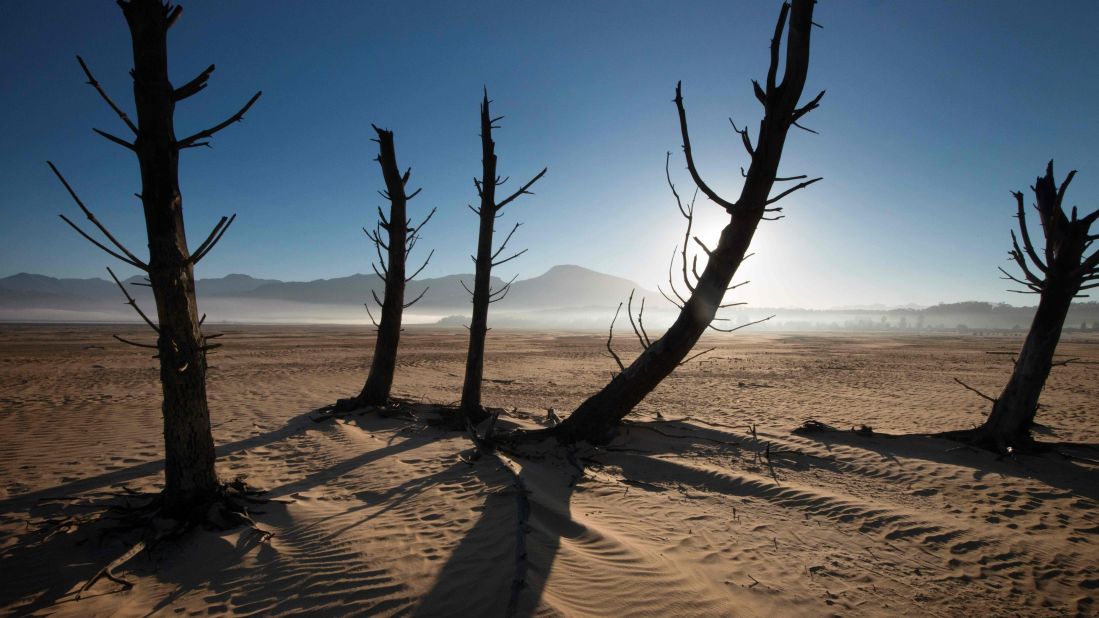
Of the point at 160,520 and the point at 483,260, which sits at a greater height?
the point at 483,260

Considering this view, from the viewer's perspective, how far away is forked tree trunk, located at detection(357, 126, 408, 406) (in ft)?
30.1

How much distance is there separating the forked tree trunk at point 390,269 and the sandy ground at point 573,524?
1.01 meters

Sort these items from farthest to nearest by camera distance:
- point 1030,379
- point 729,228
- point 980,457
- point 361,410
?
point 361,410 < point 1030,379 < point 980,457 < point 729,228

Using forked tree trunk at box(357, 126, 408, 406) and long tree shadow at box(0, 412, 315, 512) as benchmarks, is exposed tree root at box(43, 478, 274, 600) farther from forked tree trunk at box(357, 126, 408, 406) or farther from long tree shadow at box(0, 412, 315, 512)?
forked tree trunk at box(357, 126, 408, 406)

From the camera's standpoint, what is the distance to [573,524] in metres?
4.09

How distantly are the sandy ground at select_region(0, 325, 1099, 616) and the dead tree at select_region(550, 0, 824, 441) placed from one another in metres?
0.66

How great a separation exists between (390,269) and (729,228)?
673 centimetres

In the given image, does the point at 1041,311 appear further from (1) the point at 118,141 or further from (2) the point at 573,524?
(1) the point at 118,141

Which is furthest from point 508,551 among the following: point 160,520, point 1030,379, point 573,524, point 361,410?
point 1030,379

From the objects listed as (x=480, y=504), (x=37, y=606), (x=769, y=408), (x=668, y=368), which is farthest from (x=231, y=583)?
(x=769, y=408)

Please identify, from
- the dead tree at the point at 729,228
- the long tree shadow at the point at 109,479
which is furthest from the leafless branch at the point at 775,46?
the long tree shadow at the point at 109,479

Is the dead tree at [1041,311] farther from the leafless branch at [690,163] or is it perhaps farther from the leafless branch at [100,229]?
the leafless branch at [100,229]

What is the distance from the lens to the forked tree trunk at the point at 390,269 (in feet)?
30.1

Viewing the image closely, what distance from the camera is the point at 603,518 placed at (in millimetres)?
4340
